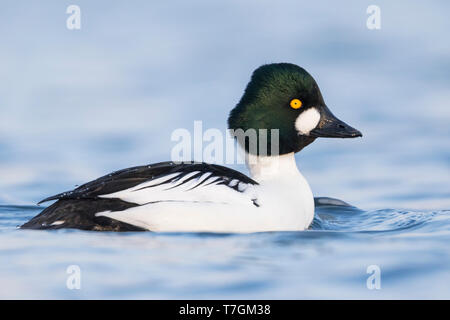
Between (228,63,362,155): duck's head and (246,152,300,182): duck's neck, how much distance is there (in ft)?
0.23

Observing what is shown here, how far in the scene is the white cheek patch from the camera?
9789 millimetres

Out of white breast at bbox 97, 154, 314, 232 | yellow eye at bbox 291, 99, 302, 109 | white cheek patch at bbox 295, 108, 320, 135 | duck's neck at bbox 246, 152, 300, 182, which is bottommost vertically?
white breast at bbox 97, 154, 314, 232

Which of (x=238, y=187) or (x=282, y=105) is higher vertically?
(x=282, y=105)

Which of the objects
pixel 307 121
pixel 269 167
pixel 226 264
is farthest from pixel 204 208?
pixel 307 121

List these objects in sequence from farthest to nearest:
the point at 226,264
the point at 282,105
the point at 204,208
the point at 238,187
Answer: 1. the point at 282,105
2. the point at 238,187
3. the point at 204,208
4. the point at 226,264

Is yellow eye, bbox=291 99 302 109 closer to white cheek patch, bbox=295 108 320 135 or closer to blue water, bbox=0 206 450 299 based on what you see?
white cheek patch, bbox=295 108 320 135

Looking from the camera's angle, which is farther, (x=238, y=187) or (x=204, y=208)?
(x=238, y=187)

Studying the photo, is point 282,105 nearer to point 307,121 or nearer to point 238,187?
point 307,121

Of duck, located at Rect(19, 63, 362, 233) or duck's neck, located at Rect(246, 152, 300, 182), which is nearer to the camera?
duck, located at Rect(19, 63, 362, 233)

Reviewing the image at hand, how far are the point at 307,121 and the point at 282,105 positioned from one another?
0.29 m

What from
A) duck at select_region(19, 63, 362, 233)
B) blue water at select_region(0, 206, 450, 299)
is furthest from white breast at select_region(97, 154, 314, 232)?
blue water at select_region(0, 206, 450, 299)

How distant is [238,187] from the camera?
8.93m

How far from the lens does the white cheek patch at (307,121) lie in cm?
979

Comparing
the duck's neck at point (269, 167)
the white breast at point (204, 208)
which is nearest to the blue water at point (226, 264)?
the white breast at point (204, 208)
